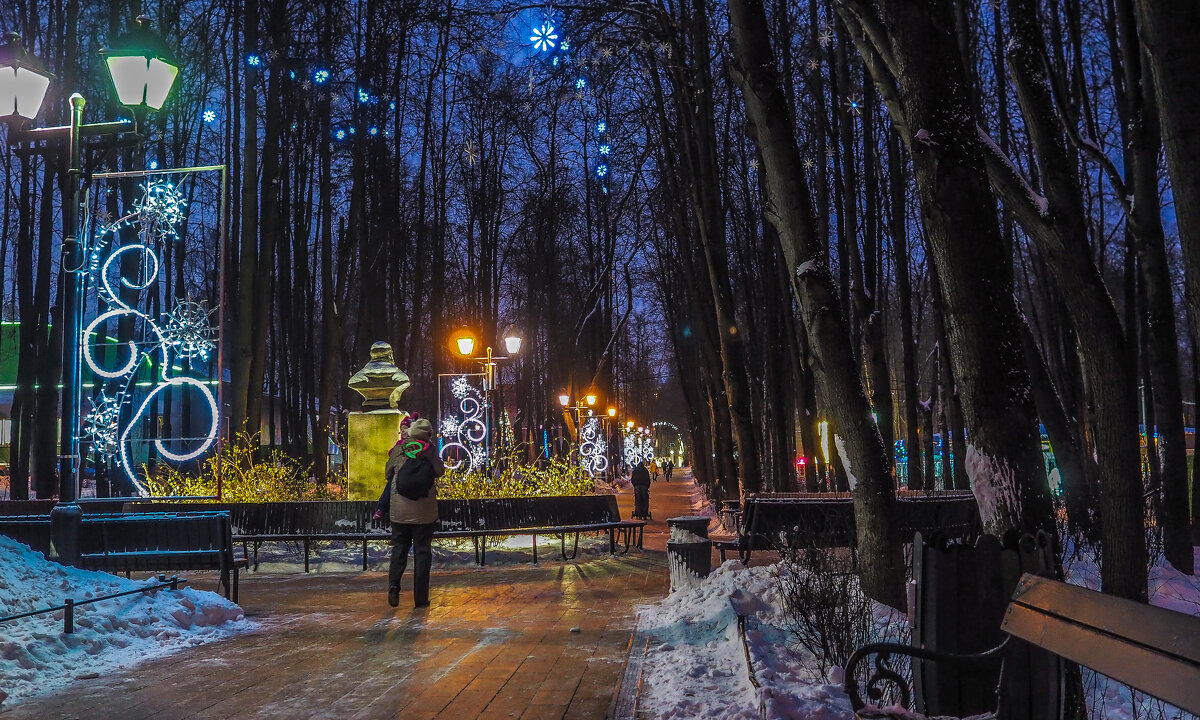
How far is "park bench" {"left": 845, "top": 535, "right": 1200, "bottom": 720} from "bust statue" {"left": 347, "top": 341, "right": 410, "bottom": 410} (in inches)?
554

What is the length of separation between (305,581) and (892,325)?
1326 inches

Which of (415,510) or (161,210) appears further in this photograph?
(161,210)

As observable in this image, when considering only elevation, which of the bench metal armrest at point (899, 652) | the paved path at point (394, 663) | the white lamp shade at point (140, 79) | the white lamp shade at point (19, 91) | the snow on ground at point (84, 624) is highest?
the white lamp shade at point (140, 79)

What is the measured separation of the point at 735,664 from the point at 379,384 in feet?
40.5

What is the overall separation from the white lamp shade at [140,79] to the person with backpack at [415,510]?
3.92m

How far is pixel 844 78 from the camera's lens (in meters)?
17.4

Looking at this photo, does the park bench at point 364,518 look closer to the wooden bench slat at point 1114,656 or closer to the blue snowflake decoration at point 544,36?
the blue snowflake decoration at point 544,36

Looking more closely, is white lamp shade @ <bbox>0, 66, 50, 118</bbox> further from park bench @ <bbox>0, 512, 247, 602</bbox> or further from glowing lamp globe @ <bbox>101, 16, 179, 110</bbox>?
park bench @ <bbox>0, 512, 247, 602</bbox>

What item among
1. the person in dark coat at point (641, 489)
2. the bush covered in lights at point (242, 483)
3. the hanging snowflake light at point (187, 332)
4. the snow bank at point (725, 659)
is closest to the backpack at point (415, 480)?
the snow bank at point (725, 659)

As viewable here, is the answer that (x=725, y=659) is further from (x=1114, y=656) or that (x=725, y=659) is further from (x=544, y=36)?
(x=544, y=36)

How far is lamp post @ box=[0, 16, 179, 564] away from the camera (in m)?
8.97

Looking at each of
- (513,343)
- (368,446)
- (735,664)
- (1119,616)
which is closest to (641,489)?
(513,343)

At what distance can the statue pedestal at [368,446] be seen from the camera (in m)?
17.5

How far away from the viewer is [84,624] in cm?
750
